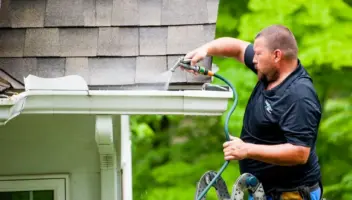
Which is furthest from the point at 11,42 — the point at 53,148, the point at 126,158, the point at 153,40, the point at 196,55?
the point at 126,158

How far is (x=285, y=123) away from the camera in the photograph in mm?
3299

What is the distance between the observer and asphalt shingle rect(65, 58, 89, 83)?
12.7ft

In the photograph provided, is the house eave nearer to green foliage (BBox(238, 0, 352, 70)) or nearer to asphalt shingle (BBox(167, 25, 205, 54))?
asphalt shingle (BBox(167, 25, 205, 54))

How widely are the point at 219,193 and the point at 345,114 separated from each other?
4.07 meters

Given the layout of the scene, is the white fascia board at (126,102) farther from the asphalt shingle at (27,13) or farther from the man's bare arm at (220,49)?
the asphalt shingle at (27,13)

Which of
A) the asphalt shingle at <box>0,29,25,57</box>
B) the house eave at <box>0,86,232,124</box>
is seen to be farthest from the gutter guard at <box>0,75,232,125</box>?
the asphalt shingle at <box>0,29,25,57</box>

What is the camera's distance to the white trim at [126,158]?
4.32 meters

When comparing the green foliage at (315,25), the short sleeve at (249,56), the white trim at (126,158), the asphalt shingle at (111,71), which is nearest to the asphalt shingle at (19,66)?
the asphalt shingle at (111,71)

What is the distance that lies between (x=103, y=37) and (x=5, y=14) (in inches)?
20.0

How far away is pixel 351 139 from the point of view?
295 inches

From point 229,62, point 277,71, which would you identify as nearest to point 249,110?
point 277,71

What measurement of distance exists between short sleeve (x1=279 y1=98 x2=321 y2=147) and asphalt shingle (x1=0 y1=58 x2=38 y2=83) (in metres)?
1.30

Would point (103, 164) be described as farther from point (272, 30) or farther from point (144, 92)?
point (272, 30)

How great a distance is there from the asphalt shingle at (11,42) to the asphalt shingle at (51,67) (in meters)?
0.11
